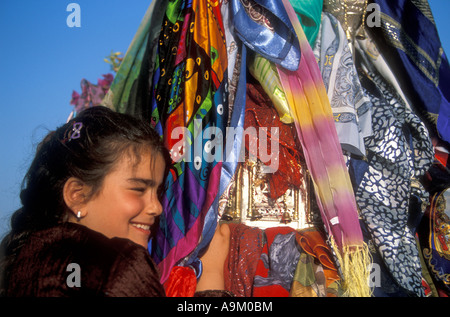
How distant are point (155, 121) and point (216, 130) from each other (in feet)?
0.94

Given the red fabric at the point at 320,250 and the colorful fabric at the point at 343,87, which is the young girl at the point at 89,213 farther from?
the colorful fabric at the point at 343,87

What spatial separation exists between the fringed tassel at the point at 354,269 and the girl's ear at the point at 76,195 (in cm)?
98

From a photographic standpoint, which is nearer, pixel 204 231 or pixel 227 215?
pixel 204 231

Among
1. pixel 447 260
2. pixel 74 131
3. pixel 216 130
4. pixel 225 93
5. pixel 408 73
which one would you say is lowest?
pixel 447 260

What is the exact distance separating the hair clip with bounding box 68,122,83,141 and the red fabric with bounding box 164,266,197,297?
63 cm

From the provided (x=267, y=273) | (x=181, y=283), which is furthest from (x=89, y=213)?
(x=267, y=273)

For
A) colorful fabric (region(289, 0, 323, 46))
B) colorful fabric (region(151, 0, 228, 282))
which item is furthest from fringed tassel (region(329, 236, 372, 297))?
colorful fabric (region(289, 0, 323, 46))

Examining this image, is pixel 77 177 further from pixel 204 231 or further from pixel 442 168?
pixel 442 168

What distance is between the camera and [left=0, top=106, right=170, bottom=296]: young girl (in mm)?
1048

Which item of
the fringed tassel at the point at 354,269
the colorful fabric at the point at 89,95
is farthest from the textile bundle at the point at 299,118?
the colorful fabric at the point at 89,95
